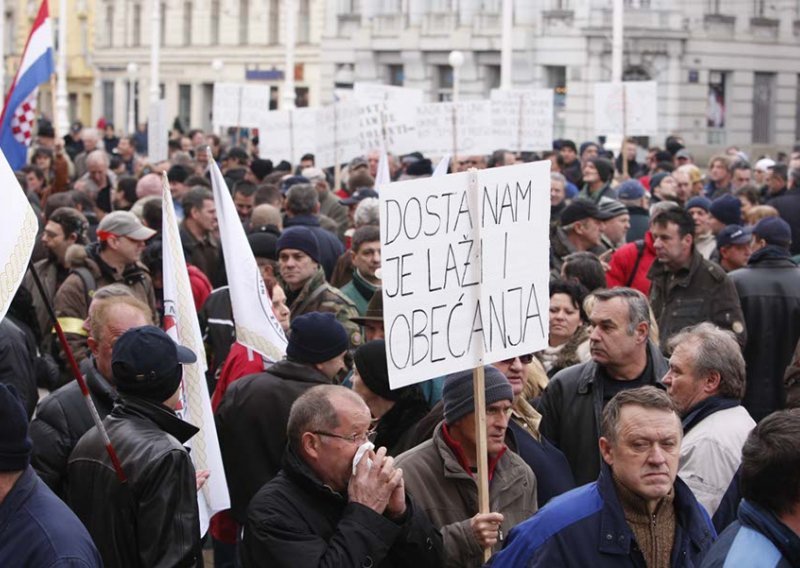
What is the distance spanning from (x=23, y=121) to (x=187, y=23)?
5063 centimetres

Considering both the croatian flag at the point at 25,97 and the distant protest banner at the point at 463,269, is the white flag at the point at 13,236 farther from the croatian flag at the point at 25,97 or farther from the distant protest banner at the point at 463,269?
the croatian flag at the point at 25,97

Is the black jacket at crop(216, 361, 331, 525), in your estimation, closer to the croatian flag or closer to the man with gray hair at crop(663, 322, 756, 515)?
the man with gray hair at crop(663, 322, 756, 515)

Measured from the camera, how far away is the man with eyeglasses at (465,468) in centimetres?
540

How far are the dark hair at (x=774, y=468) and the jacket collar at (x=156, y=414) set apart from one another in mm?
2006

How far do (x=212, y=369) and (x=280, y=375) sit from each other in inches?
91.5

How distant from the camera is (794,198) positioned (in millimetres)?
14359

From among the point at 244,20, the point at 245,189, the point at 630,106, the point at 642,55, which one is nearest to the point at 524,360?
the point at 245,189

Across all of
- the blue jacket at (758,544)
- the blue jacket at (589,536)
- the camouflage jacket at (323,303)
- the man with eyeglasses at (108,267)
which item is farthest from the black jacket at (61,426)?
the man with eyeglasses at (108,267)

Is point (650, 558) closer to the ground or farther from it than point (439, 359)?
closer to the ground

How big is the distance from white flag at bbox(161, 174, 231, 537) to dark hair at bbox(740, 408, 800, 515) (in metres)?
2.42

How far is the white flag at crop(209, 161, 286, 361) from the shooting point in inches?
290

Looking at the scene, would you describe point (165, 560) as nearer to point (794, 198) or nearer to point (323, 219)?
point (323, 219)

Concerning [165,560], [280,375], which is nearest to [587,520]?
[165,560]

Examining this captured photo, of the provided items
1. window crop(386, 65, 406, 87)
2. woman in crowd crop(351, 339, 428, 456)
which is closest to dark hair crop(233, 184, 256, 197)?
woman in crowd crop(351, 339, 428, 456)
